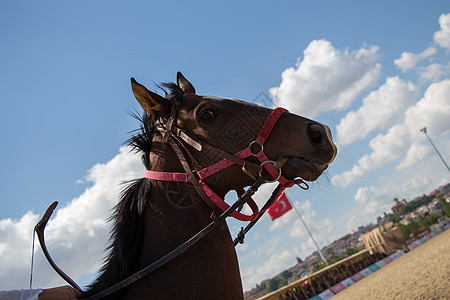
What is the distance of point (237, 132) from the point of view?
2.46 meters

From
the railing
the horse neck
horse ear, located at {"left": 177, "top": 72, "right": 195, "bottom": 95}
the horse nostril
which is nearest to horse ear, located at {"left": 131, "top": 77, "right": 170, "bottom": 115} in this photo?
the horse neck

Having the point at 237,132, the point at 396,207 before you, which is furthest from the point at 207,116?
the point at 396,207

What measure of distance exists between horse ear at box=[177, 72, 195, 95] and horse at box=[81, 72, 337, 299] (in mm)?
577

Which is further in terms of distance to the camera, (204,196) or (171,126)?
(171,126)

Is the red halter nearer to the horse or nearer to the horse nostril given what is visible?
the horse

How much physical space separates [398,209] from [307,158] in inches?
8136

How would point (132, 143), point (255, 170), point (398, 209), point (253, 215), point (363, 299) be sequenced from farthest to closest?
point (398, 209), point (363, 299), point (132, 143), point (253, 215), point (255, 170)

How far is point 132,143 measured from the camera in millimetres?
2893

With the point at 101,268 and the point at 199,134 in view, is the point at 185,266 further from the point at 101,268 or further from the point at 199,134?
the point at 199,134

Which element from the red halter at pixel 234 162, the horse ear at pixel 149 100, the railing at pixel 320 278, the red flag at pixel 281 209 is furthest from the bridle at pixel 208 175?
the red flag at pixel 281 209

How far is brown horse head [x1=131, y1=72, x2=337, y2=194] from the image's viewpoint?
7.16ft

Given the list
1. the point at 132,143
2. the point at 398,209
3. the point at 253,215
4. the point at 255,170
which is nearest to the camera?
the point at 255,170

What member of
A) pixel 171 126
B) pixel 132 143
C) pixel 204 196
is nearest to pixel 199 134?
pixel 171 126

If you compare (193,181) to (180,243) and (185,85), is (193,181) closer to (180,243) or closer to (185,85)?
(180,243)
